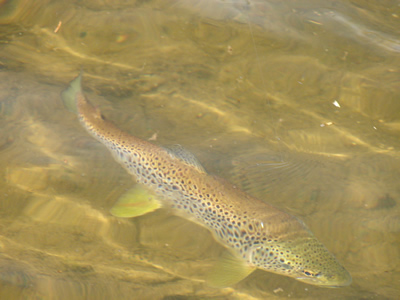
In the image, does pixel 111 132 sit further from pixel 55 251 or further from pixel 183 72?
pixel 183 72

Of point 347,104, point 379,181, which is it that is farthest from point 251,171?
point 347,104

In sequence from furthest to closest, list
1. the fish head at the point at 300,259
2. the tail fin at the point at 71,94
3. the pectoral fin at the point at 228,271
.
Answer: the tail fin at the point at 71,94 → the pectoral fin at the point at 228,271 → the fish head at the point at 300,259

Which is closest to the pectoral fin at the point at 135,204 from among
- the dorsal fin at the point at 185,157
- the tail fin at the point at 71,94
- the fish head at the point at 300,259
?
the dorsal fin at the point at 185,157

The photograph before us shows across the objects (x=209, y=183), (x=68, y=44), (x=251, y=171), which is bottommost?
(x=251, y=171)

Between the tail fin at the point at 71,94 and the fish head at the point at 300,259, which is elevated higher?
the tail fin at the point at 71,94

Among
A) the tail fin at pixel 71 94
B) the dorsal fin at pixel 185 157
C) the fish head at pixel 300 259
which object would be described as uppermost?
the tail fin at pixel 71 94

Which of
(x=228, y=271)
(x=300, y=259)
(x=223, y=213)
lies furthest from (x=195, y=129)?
(x=300, y=259)

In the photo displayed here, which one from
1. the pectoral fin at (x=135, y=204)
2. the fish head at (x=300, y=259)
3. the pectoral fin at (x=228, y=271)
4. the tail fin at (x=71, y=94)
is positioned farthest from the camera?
the tail fin at (x=71, y=94)

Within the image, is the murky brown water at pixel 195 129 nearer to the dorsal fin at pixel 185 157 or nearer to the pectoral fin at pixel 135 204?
the pectoral fin at pixel 135 204
